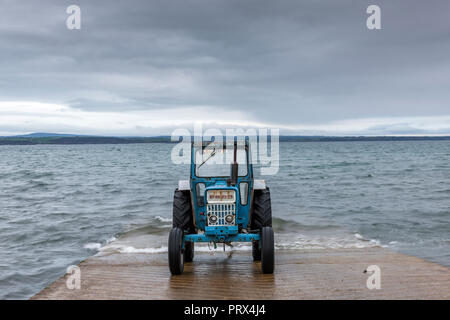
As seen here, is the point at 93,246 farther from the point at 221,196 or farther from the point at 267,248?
the point at 267,248

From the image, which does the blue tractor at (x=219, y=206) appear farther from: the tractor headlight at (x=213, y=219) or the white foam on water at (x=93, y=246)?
the white foam on water at (x=93, y=246)

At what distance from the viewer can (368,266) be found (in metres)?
8.31

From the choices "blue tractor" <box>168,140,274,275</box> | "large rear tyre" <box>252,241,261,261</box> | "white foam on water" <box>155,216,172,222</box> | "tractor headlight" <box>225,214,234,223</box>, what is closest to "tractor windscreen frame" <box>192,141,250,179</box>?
"blue tractor" <box>168,140,274,275</box>

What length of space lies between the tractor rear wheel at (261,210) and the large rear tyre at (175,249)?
1.58m

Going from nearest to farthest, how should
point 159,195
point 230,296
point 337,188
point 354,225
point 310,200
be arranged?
point 230,296 < point 354,225 < point 310,200 < point 159,195 < point 337,188

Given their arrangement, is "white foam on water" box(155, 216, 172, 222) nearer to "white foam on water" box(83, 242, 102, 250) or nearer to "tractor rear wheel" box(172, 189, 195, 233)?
"white foam on water" box(83, 242, 102, 250)

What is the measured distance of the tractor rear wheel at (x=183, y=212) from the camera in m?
8.06

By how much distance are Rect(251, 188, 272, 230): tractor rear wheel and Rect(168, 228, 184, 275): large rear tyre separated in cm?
158

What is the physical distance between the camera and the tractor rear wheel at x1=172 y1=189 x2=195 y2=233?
26.4ft

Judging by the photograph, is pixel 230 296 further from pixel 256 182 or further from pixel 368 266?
pixel 368 266

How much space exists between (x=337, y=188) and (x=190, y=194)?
19048 mm

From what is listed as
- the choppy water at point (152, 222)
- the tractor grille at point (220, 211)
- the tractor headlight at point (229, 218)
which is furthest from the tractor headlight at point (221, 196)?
the choppy water at point (152, 222)

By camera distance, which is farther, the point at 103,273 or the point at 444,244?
the point at 444,244
